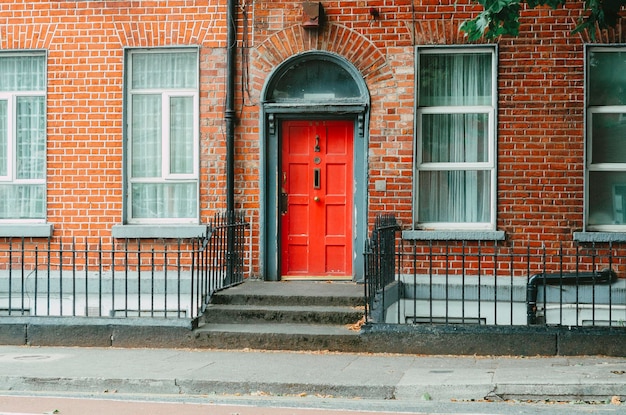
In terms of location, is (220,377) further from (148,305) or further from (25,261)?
(25,261)

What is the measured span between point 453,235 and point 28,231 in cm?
585

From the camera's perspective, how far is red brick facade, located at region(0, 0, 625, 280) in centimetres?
1278

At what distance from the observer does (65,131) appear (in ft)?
44.7

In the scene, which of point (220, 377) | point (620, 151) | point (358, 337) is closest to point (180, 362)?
point (220, 377)

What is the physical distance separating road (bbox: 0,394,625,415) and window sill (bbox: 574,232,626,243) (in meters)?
4.41

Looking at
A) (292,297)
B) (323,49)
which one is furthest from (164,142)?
(292,297)

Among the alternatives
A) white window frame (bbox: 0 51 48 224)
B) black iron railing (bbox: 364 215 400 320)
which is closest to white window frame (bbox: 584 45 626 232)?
black iron railing (bbox: 364 215 400 320)

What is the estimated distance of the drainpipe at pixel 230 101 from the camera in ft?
43.5

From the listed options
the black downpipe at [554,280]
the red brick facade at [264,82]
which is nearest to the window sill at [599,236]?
the red brick facade at [264,82]

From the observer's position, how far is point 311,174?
13453mm

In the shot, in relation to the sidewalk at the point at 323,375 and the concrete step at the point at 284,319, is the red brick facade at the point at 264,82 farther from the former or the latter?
the sidewalk at the point at 323,375

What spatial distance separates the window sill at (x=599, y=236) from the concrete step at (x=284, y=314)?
3.14 m

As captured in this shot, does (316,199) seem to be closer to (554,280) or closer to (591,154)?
(554,280)

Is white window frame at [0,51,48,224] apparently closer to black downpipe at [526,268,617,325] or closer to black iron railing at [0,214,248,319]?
black iron railing at [0,214,248,319]
